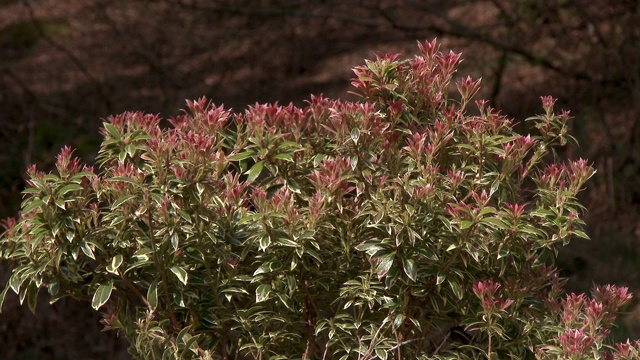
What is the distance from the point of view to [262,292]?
3.26 metres

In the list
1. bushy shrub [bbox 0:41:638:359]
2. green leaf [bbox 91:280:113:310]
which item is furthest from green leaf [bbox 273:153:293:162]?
green leaf [bbox 91:280:113:310]

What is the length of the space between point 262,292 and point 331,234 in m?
0.32

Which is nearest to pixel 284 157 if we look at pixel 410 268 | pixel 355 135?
pixel 355 135

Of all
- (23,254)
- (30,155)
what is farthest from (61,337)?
(23,254)

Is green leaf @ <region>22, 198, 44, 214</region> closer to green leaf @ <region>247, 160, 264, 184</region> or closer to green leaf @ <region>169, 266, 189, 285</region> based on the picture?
green leaf @ <region>169, 266, 189, 285</region>

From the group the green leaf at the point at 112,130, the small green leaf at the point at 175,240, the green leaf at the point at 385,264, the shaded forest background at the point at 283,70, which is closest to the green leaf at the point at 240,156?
the small green leaf at the point at 175,240

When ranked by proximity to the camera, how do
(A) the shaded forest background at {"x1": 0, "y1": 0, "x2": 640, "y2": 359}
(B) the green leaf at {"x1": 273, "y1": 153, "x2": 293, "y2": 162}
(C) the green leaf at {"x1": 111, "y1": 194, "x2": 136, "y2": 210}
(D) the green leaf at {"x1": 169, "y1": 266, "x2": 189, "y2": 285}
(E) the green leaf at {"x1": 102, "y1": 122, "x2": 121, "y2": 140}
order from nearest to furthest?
1. (C) the green leaf at {"x1": 111, "y1": 194, "x2": 136, "y2": 210}
2. (D) the green leaf at {"x1": 169, "y1": 266, "x2": 189, "y2": 285}
3. (B) the green leaf at {"x1": 273, "y1": 153, "x2": 293, "y2": 162}
4. (E) the green leaf at {"x1": 102, "y1": 122, "x2": 121, "y2": 140}
5. (A) the shaded forest background at {"x1": 0, "y1": 0, "x2": 640, "y2": 359}

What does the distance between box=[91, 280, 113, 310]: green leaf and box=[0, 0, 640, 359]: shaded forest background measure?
3.87 meters

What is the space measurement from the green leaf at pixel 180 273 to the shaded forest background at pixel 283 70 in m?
4.04

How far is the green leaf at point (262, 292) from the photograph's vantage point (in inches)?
128

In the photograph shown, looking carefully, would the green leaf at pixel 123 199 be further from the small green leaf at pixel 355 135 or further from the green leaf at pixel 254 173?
the small green leaf at pixel 355 135

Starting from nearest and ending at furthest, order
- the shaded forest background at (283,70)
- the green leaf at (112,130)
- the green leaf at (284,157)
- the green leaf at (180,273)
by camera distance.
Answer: the green leaf at (180,273), the green leaf at (284,157), the green leaf at (112,130), the shaded forest background at (283,70)

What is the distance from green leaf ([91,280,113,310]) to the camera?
3271mm

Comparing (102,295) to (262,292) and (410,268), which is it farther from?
(410,268)
